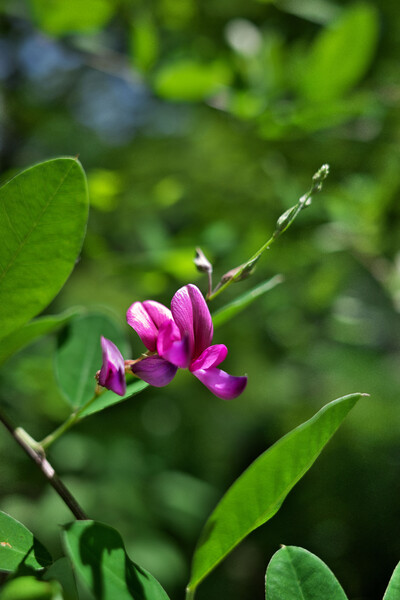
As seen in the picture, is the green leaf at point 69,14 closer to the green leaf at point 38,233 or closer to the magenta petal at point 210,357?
the green leaf at point 38,233

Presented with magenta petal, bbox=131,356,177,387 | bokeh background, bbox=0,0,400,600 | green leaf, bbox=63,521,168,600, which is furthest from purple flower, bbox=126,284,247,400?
bokeh background, bbox=0,0,400,600

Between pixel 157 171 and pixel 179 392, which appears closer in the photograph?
pixel 157 171

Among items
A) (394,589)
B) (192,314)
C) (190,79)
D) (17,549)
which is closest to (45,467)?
(17,549)

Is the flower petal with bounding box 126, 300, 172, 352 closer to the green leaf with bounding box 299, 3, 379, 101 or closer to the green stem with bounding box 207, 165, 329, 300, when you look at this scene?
the green stem with bounding box 207, 165, 329, 300

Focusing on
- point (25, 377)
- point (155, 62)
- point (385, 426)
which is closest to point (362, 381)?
point (385, 426)

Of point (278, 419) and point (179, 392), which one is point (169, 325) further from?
point (278, 419)
